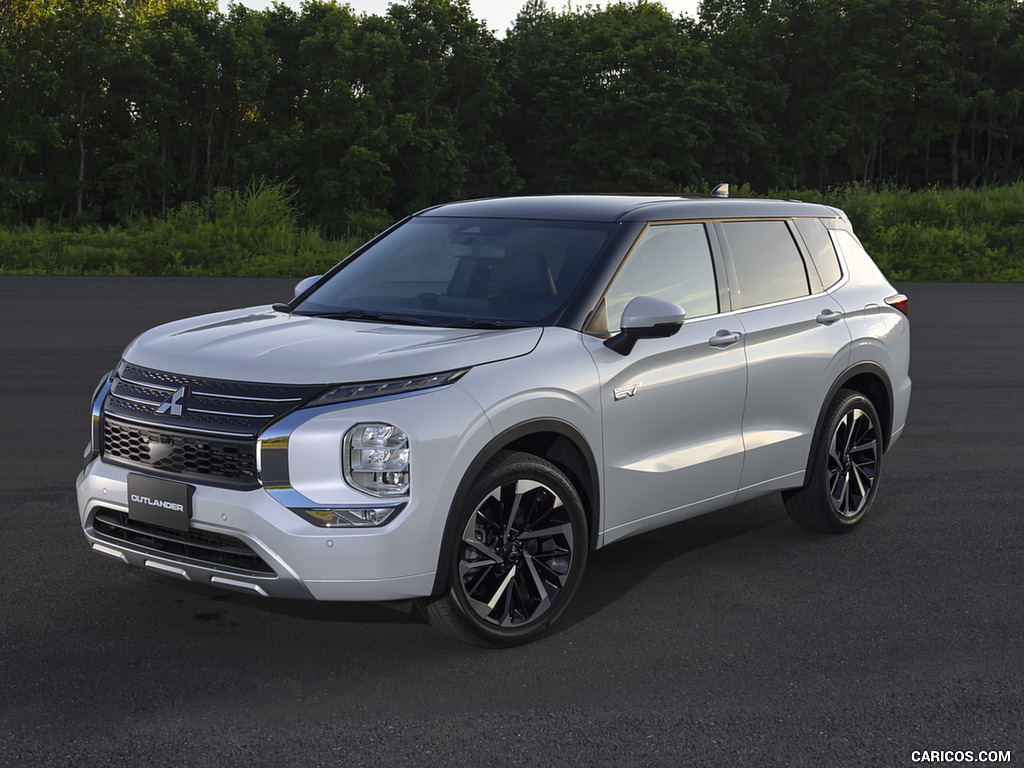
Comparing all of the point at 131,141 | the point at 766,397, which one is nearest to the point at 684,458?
the point at 766,397

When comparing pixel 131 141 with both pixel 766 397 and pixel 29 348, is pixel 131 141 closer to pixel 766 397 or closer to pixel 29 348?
pixel 29 348

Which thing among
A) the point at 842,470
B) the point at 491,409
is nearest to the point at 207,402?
the point at 491,409

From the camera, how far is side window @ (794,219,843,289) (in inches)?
270

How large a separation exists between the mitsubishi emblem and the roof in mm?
2145

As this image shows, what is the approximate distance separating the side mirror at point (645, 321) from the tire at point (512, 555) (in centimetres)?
68

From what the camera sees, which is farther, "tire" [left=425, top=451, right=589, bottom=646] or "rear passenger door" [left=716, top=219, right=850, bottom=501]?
"rear passenger door" [left=716, top=219, right=850, bottom=501]

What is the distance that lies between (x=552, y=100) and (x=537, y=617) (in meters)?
72.5

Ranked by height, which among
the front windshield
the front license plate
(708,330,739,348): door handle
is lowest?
the front license plate

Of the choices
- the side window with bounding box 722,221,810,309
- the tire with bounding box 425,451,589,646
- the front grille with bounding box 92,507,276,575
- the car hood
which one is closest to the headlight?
the car hood

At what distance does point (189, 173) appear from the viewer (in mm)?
68000

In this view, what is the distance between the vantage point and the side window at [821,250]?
6.86m

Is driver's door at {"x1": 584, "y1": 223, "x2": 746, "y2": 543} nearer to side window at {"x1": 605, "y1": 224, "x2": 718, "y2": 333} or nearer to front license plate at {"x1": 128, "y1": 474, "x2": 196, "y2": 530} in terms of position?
side window at {"x1": 605, "y1": 224, "x2": 718, "y2": 333}

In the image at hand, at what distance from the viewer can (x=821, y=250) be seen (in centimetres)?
696

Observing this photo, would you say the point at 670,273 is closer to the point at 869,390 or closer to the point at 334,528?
the point at 869,390
